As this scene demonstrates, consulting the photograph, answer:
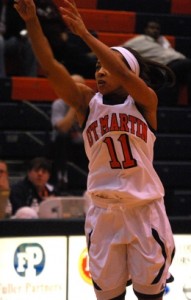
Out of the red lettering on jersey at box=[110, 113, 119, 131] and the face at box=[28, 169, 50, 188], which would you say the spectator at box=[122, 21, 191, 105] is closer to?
the face at box=[28, 169, 50, 188]

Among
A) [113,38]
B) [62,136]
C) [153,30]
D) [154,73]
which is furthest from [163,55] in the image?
[154,73]

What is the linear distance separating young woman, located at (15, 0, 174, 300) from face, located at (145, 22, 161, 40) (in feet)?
19.7

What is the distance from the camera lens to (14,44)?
31.6 ft

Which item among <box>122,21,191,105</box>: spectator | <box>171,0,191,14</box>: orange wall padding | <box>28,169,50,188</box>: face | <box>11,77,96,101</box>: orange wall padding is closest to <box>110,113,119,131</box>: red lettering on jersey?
<box>28,169,50,188</box>: face

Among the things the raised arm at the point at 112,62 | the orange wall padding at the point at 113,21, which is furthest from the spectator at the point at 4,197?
the orange wall padding at the point at 113,21

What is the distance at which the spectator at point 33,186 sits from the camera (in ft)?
20.6

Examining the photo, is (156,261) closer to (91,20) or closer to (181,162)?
(181,162)

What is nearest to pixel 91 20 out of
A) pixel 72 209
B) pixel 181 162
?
pixel 181 162

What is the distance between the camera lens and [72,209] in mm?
5703

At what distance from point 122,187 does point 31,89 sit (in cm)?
591

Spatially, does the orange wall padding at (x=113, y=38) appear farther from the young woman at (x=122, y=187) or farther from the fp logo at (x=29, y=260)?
the young woman at (x=122, y=187)

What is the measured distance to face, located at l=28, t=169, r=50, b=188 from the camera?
21.4ft

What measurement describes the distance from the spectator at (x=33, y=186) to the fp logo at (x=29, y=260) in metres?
1.42

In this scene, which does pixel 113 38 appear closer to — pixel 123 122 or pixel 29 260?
pixel 29 260
